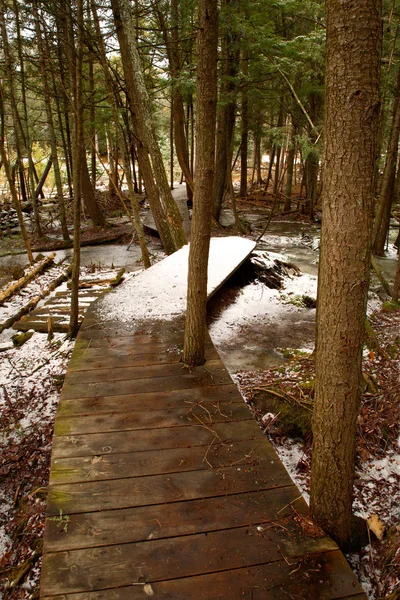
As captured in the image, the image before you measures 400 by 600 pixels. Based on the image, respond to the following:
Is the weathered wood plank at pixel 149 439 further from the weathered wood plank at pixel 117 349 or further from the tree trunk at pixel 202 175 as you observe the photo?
the weathered wood plank at pixel 117 349

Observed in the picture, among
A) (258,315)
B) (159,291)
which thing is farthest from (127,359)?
(258,315)

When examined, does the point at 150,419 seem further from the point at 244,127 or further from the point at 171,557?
the point at 244,127

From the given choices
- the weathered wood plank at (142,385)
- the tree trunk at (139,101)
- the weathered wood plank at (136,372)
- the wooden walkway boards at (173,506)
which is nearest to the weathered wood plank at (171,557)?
the wooden walkway boards at (173,506)

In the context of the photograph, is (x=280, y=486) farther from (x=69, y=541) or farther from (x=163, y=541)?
(x=69, y=541)

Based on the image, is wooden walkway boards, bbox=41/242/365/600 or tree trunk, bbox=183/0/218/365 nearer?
wooden walkway boards, bbox=41/242/365/600

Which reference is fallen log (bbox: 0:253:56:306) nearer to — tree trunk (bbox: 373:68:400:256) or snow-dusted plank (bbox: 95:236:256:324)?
snow-dusted plank (bbox: 95:236:256:324)

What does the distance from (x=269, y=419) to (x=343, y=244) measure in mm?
3077

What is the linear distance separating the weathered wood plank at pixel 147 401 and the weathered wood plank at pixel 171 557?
1354 millimetres

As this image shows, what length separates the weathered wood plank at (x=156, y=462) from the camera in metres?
2.82

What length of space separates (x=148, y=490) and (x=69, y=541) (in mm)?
579

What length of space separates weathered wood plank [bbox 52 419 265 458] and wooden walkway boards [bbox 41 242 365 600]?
11 mm

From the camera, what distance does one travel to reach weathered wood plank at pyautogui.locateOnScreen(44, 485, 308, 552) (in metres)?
2.33

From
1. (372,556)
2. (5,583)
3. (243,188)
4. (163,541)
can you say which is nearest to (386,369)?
(372,556)

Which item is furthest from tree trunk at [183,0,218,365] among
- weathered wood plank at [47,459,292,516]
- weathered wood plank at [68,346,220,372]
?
weathered wood plank at [47,459,292,516]
